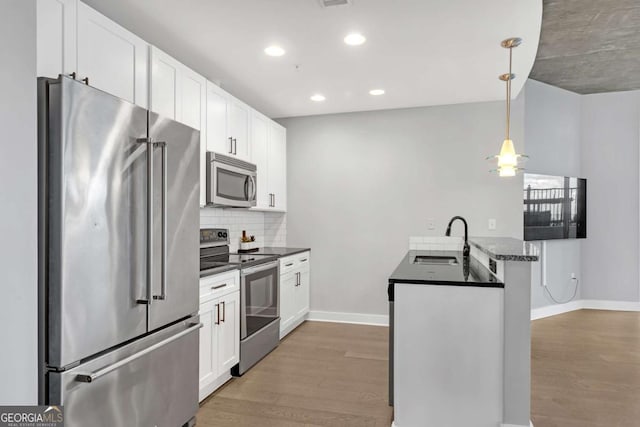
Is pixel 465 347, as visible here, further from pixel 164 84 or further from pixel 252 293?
pixel 164 84

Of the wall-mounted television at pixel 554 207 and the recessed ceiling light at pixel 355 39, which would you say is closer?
the recessed ceiling light at pixel 355 39

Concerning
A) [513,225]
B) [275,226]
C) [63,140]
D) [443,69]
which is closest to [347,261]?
[275,226]

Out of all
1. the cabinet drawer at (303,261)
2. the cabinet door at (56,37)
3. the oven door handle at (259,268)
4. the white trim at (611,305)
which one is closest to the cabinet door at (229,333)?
the oven door handle at (259,268)

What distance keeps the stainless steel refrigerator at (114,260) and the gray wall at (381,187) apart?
8.89 feet

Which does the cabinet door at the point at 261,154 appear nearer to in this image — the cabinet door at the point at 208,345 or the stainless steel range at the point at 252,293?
the stainless steel range at the point at 252,293

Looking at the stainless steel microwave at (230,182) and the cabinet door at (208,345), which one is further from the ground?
the stainless steel microwave at (230,182)

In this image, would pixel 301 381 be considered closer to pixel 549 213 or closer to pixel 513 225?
pixel 513 225

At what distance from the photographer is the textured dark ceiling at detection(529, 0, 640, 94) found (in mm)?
3152

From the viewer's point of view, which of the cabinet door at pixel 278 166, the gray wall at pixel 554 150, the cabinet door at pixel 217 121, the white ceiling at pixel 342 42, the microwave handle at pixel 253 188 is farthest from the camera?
the gray wall at pixel 554 150

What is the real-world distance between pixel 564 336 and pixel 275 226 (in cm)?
348

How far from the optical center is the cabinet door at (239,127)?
12.0 ft

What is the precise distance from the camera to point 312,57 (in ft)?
10.5

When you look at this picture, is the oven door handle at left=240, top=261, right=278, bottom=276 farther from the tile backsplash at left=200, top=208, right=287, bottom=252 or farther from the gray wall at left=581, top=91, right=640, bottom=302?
the gray wall at left=581, top=91, right=640, bottom=302

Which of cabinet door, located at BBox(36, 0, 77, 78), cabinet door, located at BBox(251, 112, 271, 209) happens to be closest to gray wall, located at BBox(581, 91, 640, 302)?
cabinet door, located at BBox(251, 112, 271, 209)
